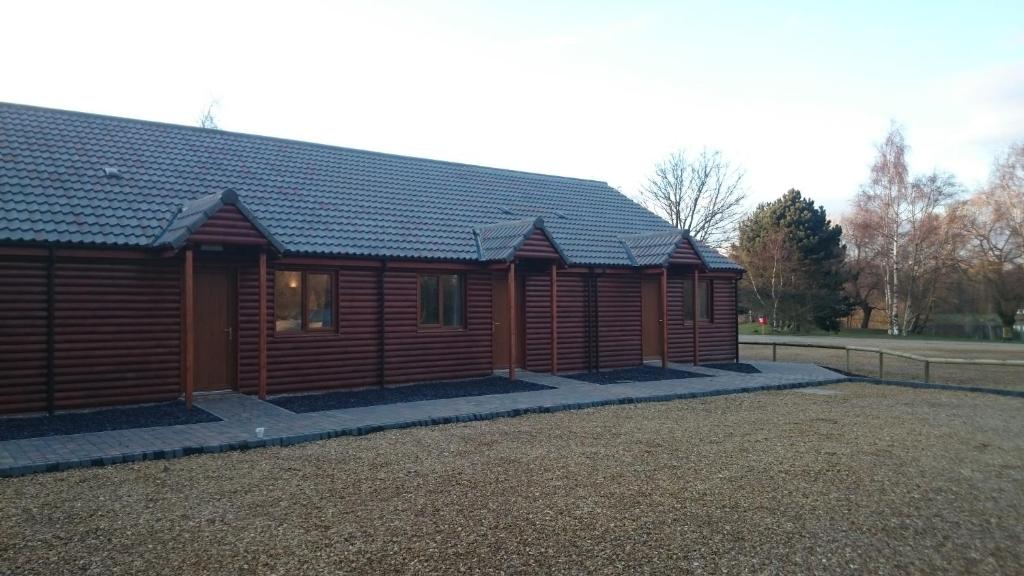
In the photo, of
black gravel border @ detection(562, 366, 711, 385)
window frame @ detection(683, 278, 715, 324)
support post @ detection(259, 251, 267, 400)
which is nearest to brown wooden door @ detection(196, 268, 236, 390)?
support post @ detection(259, 251, 267, 400)

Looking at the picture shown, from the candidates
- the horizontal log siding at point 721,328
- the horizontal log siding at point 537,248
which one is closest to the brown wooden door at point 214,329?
the horizontal log siding at point 537,248

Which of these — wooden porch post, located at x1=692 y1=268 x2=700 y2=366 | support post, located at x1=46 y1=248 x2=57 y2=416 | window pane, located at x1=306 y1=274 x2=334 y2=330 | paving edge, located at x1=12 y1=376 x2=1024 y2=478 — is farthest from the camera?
wooden porch post, located at x1=692 y1=268 x2=700 y2=366

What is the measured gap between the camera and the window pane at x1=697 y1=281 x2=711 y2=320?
19062 mm

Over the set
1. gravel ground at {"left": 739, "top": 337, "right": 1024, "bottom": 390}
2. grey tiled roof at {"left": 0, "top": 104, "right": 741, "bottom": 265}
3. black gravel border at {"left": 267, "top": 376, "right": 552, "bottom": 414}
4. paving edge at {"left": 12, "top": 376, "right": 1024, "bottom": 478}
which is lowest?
gravel ground at {"left": 739, "top": 337, "right": 1024, "bottom": 390}

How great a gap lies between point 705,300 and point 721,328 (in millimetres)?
838

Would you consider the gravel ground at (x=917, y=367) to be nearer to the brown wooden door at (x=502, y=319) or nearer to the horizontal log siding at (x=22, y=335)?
the brown wooden door at (x=502, y=319)

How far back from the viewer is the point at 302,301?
12.9 m

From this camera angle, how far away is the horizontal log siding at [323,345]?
1222 centimetres

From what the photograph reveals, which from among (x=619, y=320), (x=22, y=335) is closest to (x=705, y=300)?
(x=619, y=320)

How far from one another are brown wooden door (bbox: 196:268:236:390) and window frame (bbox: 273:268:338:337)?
2.36ft

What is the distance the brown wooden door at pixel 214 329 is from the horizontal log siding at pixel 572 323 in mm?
7076

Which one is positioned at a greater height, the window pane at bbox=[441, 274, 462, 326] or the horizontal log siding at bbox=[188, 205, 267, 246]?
the horizontal log siding at bbox=[188, 205, 267, 246]

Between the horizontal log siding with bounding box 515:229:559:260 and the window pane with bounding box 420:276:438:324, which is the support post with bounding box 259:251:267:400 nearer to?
the window pane with bounding box 420:276:438:324

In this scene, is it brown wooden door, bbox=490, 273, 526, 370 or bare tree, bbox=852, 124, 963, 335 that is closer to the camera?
brown wooden door, bbox=490, 273, 526, 370
